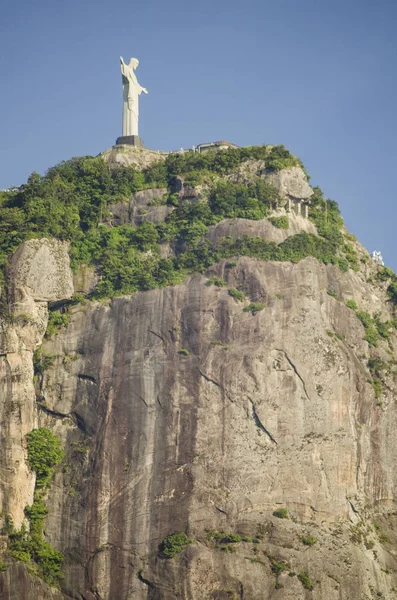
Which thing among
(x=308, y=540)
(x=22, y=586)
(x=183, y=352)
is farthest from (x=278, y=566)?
(x=22, y=586)

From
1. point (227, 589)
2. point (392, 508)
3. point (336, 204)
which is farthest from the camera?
point (336, 204)

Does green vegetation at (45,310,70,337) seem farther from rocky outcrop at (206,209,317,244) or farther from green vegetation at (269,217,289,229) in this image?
green vegetation at (269,217,289,229)

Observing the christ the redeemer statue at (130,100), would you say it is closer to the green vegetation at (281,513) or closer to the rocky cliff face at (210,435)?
the rocky cliff face at (210,435)

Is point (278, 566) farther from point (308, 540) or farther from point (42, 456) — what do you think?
point (42, 456)

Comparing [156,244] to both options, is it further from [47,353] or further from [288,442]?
[288,442]

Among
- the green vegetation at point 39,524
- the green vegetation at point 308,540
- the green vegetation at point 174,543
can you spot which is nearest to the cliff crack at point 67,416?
the green vegetation at point 39,524

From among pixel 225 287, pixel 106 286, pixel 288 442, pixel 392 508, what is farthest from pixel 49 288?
pixel 392 508

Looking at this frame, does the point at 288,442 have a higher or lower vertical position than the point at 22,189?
lower
